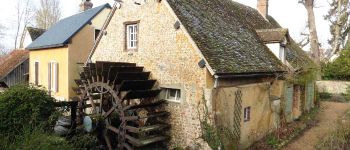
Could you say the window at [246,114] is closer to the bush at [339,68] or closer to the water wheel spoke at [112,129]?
the water wheel spoke at [112,129]

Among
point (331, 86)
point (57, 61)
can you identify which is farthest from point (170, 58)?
point (331, 86)

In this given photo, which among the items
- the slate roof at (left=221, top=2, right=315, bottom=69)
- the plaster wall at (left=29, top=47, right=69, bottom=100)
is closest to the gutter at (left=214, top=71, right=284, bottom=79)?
the slate roof at (left=221, top=2, right=315, bottom=69)

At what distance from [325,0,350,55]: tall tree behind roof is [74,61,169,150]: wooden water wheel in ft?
76.3

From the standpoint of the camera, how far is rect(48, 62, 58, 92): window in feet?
66.0

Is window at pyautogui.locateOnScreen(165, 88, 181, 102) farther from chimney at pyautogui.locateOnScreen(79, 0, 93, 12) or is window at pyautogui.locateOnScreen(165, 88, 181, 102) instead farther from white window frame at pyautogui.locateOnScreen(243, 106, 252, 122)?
chimney at pyautogui.locateOnScreen(79, 0, 93, 12)

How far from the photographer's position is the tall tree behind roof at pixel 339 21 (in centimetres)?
3027

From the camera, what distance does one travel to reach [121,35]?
47.9 feet

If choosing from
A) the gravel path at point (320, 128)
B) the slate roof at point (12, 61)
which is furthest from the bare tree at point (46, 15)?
the gravel path at point (320, 128)

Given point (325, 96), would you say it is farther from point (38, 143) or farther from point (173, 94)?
point (38, 143)

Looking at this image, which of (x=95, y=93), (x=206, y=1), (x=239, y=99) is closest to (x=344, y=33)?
(x=206, y=1)

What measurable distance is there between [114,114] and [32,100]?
3.37m

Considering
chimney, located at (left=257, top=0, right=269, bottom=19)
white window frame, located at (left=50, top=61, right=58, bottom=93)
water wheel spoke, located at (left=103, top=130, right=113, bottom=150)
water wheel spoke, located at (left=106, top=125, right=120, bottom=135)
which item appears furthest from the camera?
chimney, located at (left=257, top=0, right=269, bottom=19)

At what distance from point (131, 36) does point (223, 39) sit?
13.3 feet

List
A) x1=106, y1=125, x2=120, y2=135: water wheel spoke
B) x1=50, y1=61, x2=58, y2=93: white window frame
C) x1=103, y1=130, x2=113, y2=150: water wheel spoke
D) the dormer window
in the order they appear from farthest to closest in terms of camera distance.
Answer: x1=50, y1=61, x2=58, y2=93: white window frame → the dormer window → x1=103, y1=130, x2=113, y2=150: water wheel spoke → x1=106, y1=125, x2=120, y2=135: water wheel spoke
